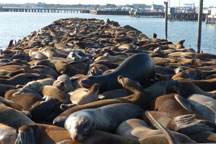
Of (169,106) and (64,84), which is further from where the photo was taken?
(64,84)

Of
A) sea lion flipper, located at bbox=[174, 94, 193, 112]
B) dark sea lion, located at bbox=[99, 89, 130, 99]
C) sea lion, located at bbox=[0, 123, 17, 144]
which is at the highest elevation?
sea lion flipper, located at bbox=[174, 94, 193, 112]

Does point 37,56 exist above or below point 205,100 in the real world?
above

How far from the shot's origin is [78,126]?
320 cm

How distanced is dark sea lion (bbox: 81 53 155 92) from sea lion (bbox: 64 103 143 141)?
3.34 feet

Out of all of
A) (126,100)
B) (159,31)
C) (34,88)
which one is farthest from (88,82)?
(159,31)

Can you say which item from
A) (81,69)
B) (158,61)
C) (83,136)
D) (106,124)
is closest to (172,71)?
(158,61)

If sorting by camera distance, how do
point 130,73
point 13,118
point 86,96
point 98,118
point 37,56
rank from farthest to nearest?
point 37,56, point 130,73, point 86,96, point 13,118, point 98,118

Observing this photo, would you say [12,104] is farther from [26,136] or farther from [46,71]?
[46,71]

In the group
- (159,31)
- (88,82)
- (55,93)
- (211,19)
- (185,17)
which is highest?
(185,17)

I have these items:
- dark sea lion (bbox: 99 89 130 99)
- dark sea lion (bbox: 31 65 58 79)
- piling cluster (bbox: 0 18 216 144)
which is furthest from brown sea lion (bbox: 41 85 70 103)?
dark sea lion (bbox: 31 65 58 79)

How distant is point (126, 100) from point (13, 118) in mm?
1435

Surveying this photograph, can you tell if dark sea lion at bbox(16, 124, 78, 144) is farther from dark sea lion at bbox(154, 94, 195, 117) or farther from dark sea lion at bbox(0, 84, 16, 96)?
dark sea lion at bbox(0, 84, 16, 96)

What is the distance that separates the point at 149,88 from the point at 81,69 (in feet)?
7.59

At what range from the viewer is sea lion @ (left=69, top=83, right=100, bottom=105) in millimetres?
4480
